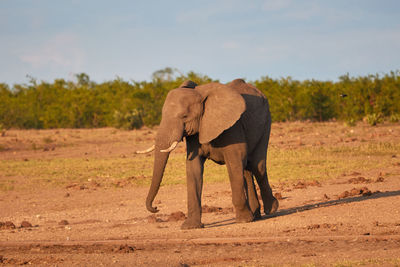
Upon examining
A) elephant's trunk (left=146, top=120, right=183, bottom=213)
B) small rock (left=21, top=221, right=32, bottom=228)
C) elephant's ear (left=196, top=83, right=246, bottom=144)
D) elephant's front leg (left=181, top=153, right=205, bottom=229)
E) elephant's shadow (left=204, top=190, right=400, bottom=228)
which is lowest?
elephant's shadow (left=204, top=190, right=400, bottom=228)

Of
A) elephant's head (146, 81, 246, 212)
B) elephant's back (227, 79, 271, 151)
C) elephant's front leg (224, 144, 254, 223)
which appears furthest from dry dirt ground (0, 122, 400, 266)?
elephant's back (227, 79, 271, 151)

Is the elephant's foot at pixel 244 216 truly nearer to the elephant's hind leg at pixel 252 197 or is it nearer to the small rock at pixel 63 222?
the elephant's hind leg at pixel 252 197

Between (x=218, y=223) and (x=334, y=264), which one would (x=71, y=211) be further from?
(x=334, y=264)

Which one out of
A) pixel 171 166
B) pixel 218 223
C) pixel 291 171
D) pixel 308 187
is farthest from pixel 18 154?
pixel 218 223

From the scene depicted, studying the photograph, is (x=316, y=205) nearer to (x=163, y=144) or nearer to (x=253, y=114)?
(x=253, y=114)

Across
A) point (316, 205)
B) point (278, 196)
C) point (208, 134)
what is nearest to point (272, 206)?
point (316, 205)

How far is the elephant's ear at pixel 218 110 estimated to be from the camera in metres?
8.96

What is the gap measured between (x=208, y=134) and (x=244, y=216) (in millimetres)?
1463

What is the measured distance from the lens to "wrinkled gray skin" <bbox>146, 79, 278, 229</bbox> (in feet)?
29.0

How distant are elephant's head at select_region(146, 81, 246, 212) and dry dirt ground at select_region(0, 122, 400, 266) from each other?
1.13 meters

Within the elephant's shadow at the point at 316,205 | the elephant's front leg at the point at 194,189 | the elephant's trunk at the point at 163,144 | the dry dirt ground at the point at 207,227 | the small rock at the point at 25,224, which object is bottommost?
the elephant's shadow at the point at 316,205

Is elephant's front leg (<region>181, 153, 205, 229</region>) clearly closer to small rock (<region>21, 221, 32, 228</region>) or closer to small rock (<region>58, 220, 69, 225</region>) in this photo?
small rock (<region>58, 220, 69, 225</region>)

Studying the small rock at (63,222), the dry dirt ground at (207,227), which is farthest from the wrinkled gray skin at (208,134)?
the small rock at (63,222)

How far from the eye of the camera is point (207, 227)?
9406mm
